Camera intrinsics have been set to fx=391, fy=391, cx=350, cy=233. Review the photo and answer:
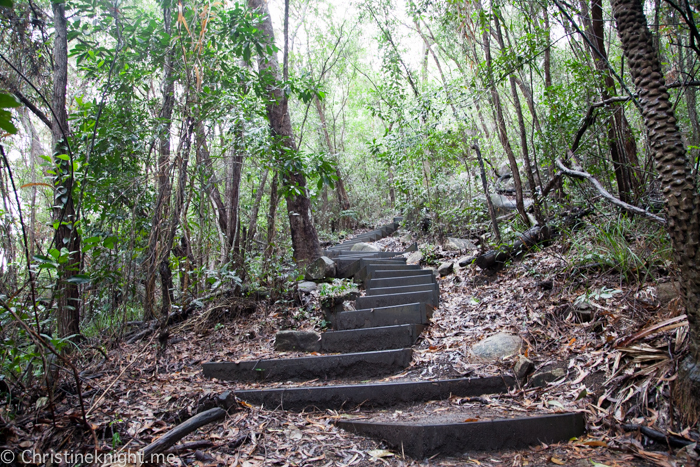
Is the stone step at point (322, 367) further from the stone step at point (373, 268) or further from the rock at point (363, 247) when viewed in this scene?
the rock at point (363, 247)

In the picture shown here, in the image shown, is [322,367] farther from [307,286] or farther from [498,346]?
[307,286]

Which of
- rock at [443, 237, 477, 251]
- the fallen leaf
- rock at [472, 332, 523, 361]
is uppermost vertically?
rock at [443, 237, 477, 251]

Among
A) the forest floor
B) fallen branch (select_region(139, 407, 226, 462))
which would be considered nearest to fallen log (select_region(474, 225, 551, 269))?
the forest floor

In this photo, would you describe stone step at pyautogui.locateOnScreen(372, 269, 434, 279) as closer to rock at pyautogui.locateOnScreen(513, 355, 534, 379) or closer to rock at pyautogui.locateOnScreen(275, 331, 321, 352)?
rock at pyautogui.locateOnScreen(275, 331, 321, 352)

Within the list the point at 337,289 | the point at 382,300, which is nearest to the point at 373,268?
the point at 337,289

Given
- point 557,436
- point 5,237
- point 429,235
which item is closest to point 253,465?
point 557,436

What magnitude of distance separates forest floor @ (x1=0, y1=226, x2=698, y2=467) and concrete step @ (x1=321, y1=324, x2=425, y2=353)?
6.4 inches

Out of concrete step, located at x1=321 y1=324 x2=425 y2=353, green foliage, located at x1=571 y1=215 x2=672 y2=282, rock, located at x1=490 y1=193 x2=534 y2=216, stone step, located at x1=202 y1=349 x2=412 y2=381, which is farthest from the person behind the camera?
rock, located at x1=490 y1=193 x2=534 y2=216

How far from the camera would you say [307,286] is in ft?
18.3

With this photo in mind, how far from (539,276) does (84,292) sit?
4731 millimetres

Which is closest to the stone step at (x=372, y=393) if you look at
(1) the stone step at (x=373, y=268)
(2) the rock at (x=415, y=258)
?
(1) the stone step at (x=373, y=268)

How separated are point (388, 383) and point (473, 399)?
0.63 meters

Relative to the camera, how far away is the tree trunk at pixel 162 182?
3.50m

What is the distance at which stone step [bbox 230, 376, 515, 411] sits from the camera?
9.72 feet
